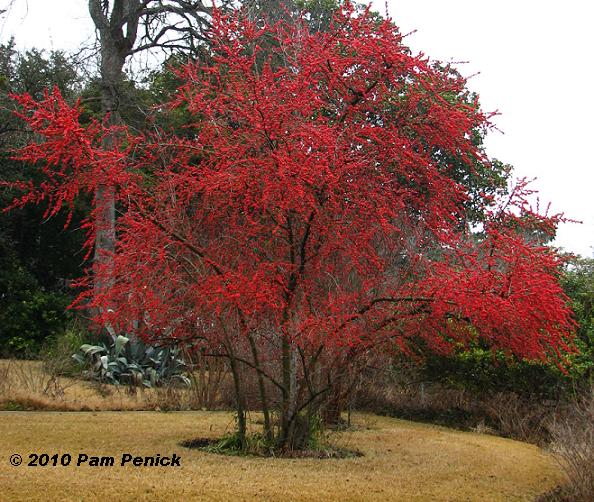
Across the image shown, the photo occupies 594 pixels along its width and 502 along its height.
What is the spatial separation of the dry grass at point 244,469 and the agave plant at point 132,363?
2.41 m

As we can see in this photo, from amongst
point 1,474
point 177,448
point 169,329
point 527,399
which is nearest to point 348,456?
point 177,448

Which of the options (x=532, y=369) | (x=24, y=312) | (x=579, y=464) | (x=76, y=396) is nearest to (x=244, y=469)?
(x=579, y=464)

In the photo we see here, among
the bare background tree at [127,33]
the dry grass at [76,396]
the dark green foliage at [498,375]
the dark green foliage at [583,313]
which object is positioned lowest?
the dry grass at [76,396]

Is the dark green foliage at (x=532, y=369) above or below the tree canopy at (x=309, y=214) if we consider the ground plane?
below

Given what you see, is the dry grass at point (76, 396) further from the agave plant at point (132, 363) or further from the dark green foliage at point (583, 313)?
the dark green foliage at point (583, 313)

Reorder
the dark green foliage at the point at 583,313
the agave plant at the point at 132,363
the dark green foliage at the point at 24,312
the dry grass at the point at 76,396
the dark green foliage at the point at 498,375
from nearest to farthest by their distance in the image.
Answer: the dry grass at the point at 76,396
the dark green foliage at the point at 583,313
the dark green foliage at the point at 498,375
the agave plant at the point at 132,363
the dark green foliage at the point at 24,312

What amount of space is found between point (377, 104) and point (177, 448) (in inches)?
168

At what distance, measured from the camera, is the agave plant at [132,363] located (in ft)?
43.2

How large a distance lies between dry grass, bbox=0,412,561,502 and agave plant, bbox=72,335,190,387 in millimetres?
2406

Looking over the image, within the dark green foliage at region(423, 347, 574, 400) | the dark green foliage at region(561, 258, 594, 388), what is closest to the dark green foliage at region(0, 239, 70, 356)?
the dark green foliage at region(423, 347, 574, 400)

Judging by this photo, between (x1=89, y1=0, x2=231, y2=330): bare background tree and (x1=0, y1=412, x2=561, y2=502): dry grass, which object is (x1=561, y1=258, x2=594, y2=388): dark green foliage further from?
(x1=89, y1=0, x2=231, y2=330): bare background tree

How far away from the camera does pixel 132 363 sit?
13.6m

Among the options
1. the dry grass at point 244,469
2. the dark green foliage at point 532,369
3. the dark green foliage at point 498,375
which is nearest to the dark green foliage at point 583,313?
the dark green foliage at point 532,369

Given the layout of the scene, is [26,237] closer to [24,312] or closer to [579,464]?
[24,312]
